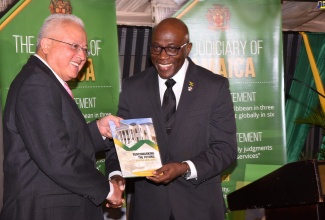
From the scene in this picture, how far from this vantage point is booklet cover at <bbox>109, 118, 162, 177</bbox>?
3180mm

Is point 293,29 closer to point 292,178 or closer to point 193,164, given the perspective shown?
point 193,164

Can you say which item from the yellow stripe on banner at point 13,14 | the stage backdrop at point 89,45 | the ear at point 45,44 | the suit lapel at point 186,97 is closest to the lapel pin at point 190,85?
the suit lapel at point 186,97

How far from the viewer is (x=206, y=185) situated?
11.6 ft

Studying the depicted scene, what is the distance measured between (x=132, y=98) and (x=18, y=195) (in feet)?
3.57

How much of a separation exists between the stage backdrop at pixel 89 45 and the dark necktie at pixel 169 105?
1.90m

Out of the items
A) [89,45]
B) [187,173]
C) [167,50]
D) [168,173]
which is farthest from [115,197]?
[89,45]

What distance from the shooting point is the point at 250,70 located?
6.19 m

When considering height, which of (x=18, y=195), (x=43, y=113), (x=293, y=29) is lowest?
(x=18, y=195)

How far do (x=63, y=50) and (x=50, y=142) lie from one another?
53 cm

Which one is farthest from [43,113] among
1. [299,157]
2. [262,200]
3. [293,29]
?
[299,157]

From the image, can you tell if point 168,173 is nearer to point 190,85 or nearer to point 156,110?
point 156,110

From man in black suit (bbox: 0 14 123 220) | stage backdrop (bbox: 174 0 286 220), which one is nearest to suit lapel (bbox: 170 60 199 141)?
man in black suit (bbox: 0 14 123 220)

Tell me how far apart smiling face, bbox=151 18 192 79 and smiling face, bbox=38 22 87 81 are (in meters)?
0.66

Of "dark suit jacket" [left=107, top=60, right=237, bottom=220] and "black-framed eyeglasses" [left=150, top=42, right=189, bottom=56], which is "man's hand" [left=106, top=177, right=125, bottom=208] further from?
"black-framed eyeglasses" [left=150, top=42, right=189, bottom=56]
